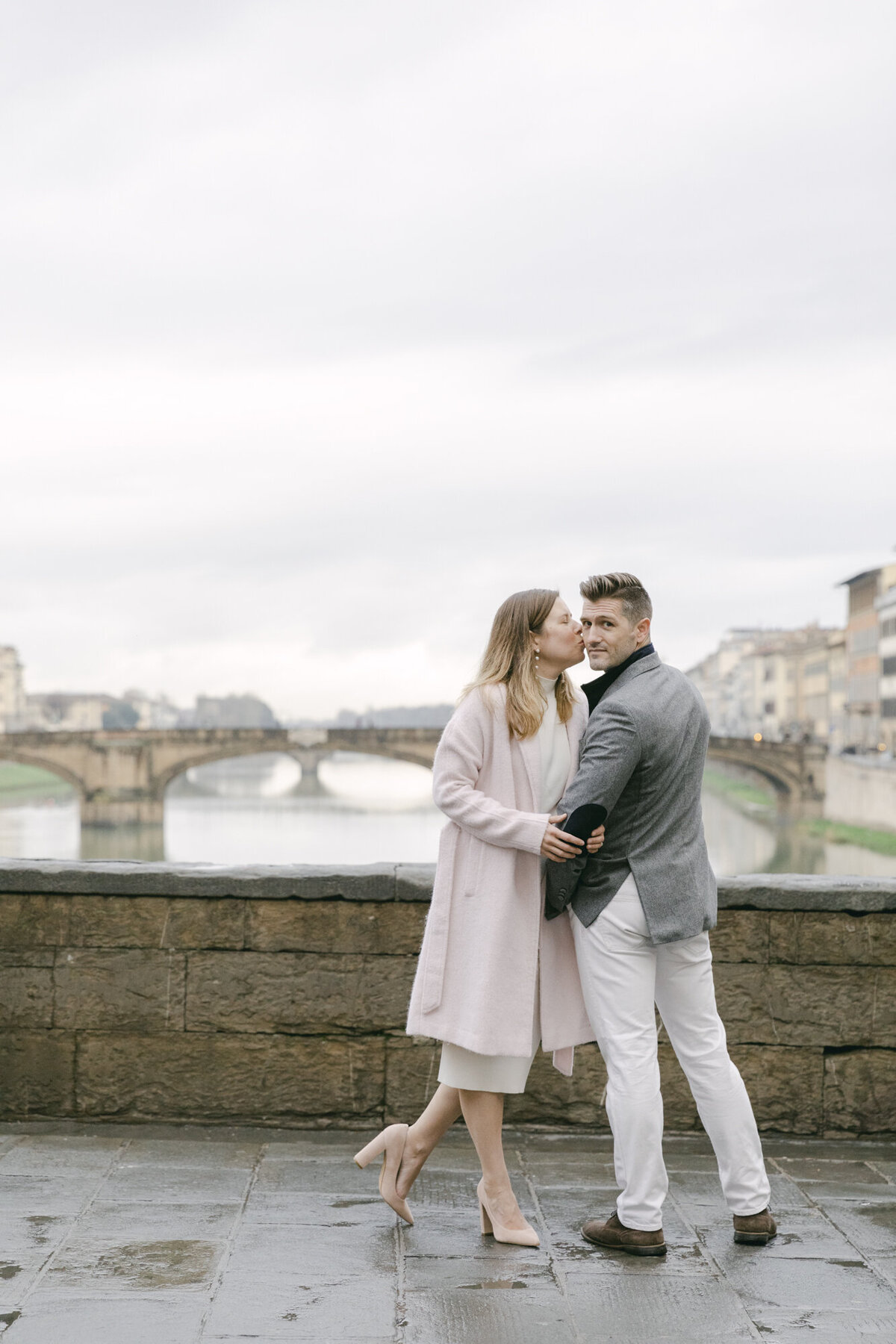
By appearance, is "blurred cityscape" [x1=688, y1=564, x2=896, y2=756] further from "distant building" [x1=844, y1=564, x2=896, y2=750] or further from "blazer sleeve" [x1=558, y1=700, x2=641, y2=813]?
"blazer sleeve" [x1=558, y1=700, x2=641, y2=813]

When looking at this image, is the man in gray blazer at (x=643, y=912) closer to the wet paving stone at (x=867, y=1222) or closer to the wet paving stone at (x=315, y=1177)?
the wet paving stone at (x=867, y=1222)

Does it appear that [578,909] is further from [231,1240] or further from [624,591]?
[231,1240]

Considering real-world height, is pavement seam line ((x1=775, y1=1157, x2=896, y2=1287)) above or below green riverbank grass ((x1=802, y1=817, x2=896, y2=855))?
above

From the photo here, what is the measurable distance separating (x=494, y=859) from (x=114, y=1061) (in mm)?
1591

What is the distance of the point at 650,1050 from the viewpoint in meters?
2.91

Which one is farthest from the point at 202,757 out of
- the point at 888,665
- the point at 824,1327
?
the point at 824,1327

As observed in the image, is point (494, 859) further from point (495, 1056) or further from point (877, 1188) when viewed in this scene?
point (877, 1188)

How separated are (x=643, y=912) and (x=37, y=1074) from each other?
1.98m

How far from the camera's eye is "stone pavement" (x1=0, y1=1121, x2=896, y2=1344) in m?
2.48

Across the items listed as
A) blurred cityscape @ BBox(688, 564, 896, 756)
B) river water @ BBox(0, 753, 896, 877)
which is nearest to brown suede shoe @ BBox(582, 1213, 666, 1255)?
river water @ BBox(0, 753, 896, 877)

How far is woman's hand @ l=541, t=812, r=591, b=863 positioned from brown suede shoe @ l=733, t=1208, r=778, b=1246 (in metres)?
0.86

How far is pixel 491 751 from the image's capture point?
304 cm

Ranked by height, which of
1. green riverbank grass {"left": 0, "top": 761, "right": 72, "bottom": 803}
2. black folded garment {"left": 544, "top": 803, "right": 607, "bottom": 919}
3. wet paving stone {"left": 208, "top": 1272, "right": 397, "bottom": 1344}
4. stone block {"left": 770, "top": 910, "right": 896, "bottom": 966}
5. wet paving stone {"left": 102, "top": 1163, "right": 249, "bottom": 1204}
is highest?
black folded garment {"left": 544, "top": 803, "right": 607, "bottom": 919}

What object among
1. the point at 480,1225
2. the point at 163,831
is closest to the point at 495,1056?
the point at 480,1225
